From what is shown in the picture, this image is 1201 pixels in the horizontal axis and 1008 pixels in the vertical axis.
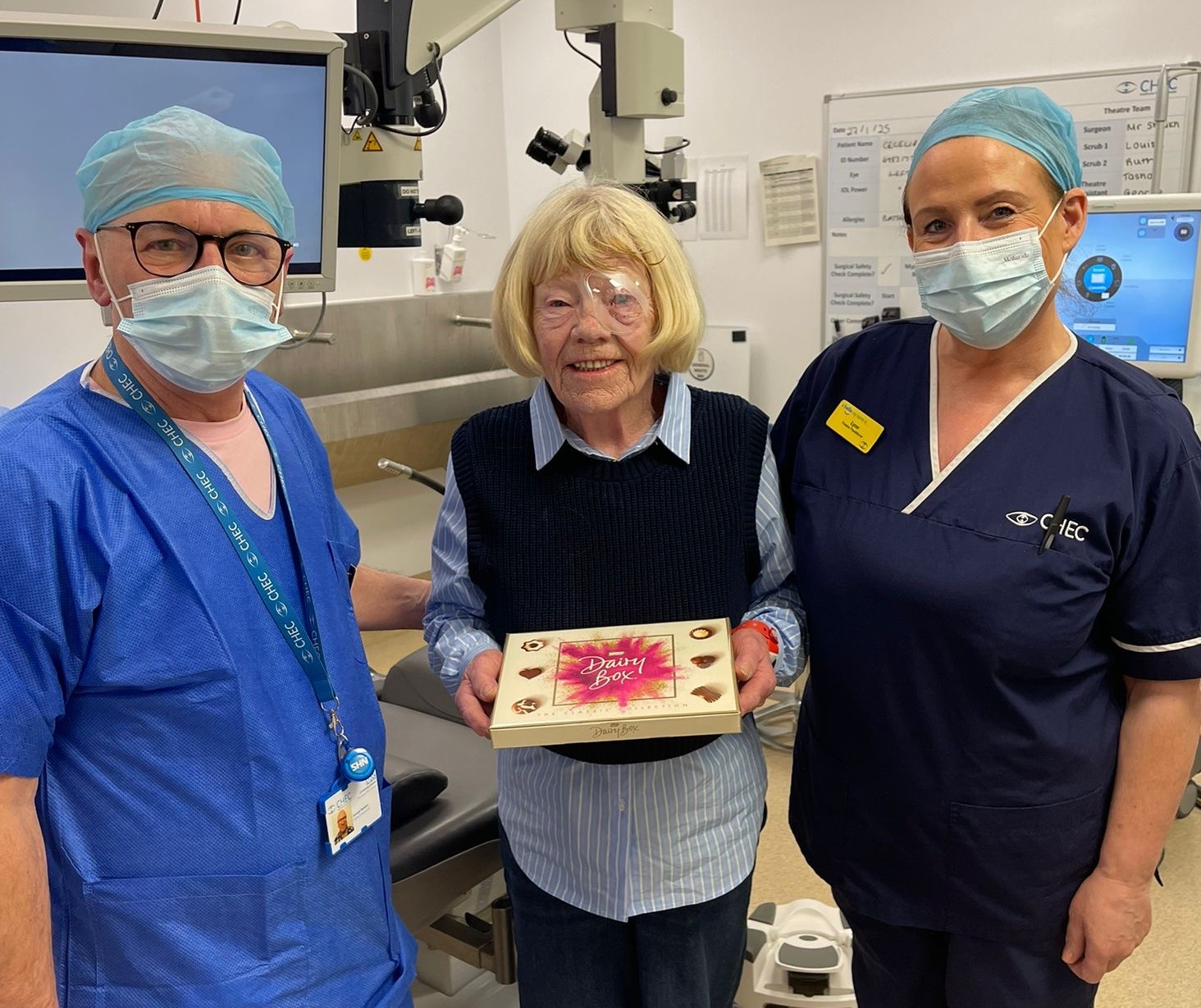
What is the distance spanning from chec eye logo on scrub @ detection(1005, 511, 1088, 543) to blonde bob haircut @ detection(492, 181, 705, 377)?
430 mm

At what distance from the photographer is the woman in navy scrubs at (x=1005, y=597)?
1147 mm

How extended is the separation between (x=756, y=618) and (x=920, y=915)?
16.9 inches

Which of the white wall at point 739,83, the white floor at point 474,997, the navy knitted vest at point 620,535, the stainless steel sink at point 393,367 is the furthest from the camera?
the stainless steel sink at point 393,367

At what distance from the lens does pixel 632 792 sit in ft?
4.05

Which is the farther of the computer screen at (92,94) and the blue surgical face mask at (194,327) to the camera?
the computer screen at (92,94)

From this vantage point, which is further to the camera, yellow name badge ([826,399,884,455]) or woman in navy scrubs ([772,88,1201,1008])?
yellow name badge ([826,399,884,455])

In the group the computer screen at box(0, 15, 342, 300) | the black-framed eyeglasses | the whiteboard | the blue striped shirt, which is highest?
the whiteboard

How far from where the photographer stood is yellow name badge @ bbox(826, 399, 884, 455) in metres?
1.30

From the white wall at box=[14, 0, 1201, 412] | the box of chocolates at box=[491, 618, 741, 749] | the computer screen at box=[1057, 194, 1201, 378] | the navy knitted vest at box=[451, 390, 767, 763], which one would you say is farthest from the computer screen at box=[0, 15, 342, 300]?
the computer screen at box=[1057, 194, 1201, 378]

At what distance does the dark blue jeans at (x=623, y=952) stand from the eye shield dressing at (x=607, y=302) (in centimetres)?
70

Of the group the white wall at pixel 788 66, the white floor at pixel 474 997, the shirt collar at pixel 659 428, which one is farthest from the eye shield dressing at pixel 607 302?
the white wall at pixel 788 66

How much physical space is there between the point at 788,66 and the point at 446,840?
3.21 metres

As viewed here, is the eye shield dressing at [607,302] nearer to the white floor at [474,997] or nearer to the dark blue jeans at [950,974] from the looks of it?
the dark blue jeans at [950,974]

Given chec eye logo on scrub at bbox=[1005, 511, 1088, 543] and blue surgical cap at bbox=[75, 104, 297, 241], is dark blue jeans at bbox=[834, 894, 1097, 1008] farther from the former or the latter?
blue surgical cap at bbox=[75, 104, 297, 241]
